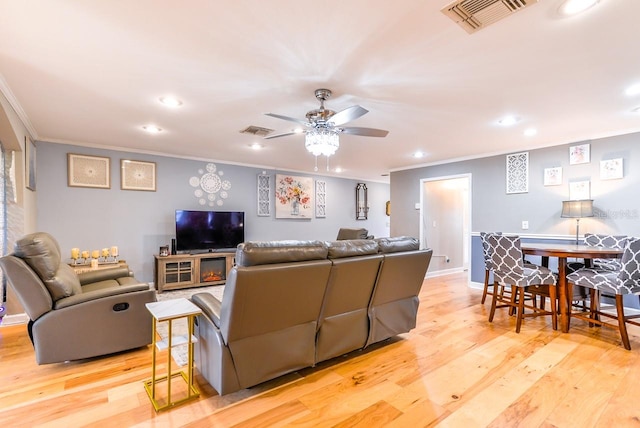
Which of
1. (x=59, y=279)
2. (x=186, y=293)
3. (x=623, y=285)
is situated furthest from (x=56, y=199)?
(x=623, y=285)

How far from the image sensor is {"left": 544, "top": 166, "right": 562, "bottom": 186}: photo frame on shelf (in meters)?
4.41

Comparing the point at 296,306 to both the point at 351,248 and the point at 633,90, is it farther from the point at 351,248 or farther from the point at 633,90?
the point at 633,90

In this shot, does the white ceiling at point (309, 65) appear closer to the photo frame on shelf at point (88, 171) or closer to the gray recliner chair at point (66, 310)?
the photo frame on shelf at point (88, 171)

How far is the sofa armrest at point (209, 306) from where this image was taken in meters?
2.00

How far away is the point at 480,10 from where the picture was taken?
1.65m

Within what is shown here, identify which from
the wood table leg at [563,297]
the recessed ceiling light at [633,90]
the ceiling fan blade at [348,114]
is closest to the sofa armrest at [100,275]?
the ceiling fan blade at [348,114]

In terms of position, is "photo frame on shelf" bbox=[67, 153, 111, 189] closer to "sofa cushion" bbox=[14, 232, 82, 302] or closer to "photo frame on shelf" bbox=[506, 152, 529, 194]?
"sofa cushion" bbox=[14, 232, 82, 302]

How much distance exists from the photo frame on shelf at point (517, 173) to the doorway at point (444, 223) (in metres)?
1.05

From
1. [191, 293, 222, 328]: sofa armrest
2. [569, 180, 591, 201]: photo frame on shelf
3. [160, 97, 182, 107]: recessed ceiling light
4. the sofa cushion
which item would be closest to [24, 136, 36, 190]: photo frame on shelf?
the sofa cushion

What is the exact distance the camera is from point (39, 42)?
1.95 meters

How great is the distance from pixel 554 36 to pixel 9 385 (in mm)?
4223

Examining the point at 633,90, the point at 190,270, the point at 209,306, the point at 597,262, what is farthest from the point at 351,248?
the point at 190,270

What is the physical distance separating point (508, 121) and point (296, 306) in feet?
10.4

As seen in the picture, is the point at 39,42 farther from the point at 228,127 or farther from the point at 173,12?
the point at 228,127
